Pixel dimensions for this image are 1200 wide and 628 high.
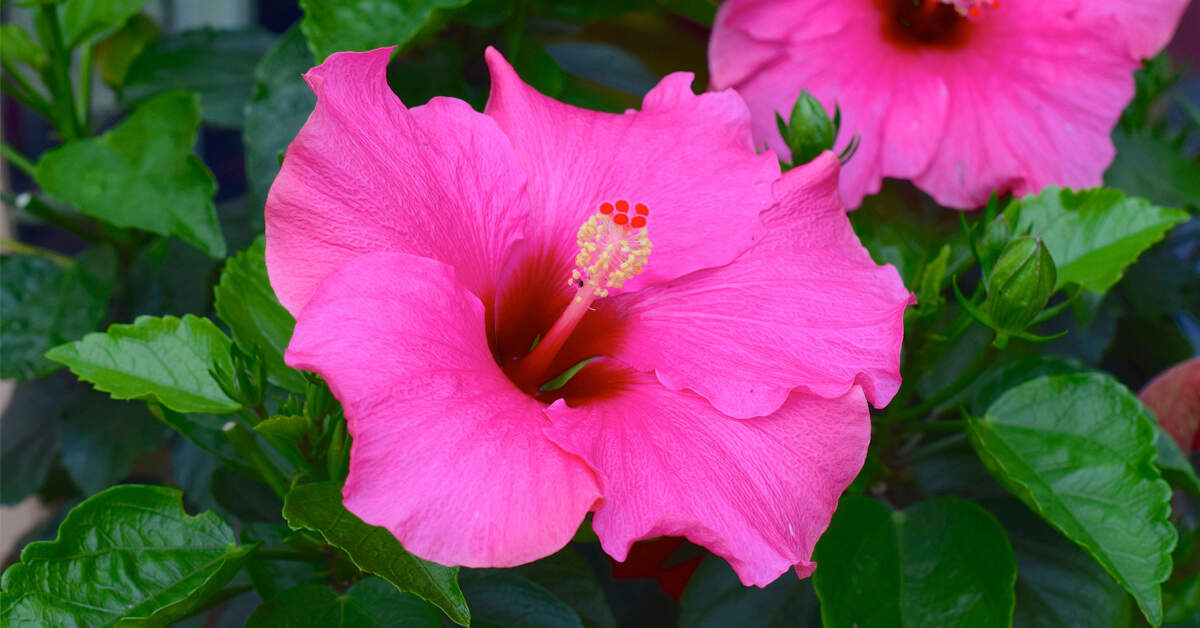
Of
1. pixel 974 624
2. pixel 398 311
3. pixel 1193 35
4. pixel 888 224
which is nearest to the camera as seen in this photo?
pixel 398 311

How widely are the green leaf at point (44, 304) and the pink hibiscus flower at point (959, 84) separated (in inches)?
25.1

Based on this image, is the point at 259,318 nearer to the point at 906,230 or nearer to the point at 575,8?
the point at 575,8

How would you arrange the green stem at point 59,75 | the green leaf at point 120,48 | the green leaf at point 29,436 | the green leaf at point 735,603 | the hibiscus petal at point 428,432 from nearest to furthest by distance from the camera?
the hibiscus petal at point 428,432 → the green leaf at point 735,603 → the green stem at point 59,75 → the green leaf at point 29,436 → the green leaf at point 120,48

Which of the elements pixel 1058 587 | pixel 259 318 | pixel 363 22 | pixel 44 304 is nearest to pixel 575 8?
pixel 363 22

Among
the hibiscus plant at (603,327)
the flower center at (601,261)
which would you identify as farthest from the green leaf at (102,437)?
the flower center at (601,261)

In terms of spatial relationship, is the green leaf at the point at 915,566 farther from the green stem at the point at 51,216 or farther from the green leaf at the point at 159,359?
the green stem at the point at 51,216

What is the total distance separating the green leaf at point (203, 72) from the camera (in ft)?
3.54

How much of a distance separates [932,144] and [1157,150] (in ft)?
1.45

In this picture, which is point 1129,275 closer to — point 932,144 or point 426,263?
point 932,144

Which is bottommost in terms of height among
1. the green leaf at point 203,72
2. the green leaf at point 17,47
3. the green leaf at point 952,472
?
the green leaf at point 952,472

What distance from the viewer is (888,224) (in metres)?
0.96

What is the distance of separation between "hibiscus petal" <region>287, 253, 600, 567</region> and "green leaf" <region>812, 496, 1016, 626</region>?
12.2 inches

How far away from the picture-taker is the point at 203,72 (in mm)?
1111

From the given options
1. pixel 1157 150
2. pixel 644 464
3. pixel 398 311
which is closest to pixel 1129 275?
pixel 1157 150
